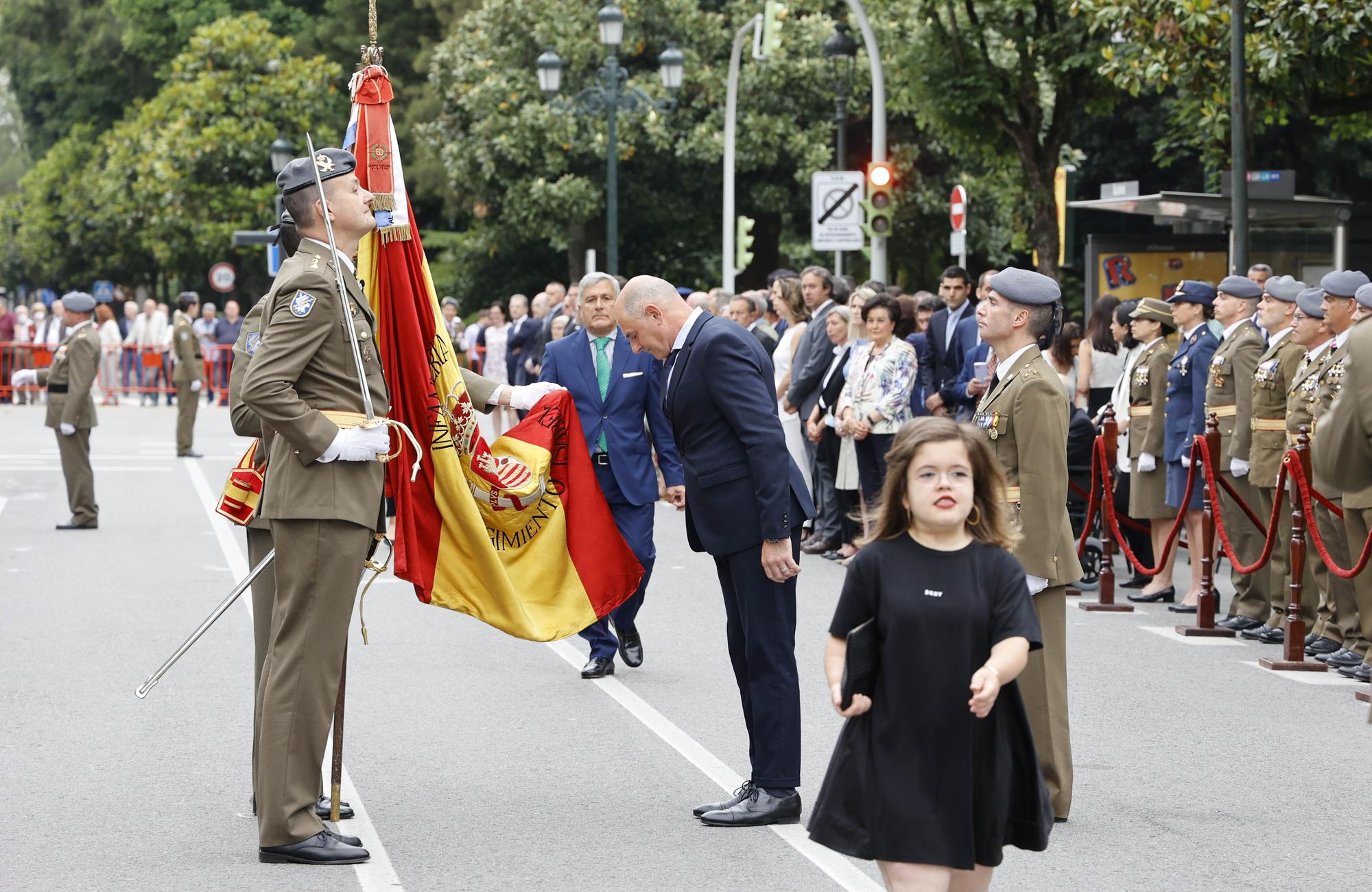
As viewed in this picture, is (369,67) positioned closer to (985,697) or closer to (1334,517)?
(985,697)

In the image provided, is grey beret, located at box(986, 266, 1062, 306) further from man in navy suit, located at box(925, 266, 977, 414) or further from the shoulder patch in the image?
man in navy suit, located at box(925, 266, 977, 414)

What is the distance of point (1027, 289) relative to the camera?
6.51 metres

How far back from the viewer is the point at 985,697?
14.0ft

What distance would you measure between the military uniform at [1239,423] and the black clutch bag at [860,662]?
22.6ft

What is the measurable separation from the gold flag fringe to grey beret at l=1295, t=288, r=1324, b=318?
5.47 meters

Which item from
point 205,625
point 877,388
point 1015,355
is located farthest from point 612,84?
point 205,625

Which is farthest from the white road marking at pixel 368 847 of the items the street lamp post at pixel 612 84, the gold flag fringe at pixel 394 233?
the street lamp post at pixel 612 84

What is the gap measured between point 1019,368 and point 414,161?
4171cm

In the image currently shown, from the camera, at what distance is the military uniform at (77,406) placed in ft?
53.5

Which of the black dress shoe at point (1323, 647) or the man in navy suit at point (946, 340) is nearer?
the black dress shoe at point (1323, 647)

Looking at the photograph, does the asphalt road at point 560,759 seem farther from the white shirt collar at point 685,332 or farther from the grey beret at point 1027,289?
the grey beret at point 1027,289

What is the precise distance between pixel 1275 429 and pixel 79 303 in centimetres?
1031

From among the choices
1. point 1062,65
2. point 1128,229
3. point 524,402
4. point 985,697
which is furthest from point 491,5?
point 985,697

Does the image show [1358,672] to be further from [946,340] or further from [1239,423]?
[946,340]
